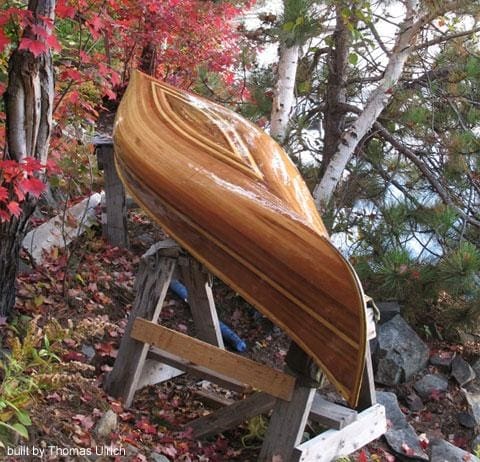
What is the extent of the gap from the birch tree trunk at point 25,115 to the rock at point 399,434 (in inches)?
93.5

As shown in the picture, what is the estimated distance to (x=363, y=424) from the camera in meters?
3.29

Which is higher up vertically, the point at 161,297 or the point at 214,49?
the point at 214,49

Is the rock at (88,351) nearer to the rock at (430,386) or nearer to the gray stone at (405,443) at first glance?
the gray stone at (405,443)

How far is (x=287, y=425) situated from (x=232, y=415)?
47 centimetres

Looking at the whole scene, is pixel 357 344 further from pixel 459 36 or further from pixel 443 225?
pixel 459 36

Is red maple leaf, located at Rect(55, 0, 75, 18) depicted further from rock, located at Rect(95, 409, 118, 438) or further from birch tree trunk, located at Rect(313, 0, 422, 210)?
birch tree trunk, located at Rect(313, 0, 422, 210)

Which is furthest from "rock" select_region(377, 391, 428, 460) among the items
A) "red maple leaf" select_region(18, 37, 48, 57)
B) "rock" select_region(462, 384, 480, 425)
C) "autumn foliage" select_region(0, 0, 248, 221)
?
"red maple leaf" select_region(18, 37, 48, 57)

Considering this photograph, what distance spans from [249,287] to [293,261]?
29cm

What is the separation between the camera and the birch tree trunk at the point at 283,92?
527cm

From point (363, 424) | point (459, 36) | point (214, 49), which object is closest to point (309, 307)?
point (363, 424)

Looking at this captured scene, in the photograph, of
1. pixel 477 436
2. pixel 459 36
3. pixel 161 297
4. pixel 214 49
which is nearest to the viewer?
pixel 161 297

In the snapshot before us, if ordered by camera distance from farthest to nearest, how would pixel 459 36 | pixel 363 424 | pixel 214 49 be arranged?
1. pixel 214 49
2. pixel 459 36
3. pixel 363 424

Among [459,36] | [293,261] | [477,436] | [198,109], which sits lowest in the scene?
[477,436]

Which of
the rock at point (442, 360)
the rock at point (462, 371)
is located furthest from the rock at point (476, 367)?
the rock at point (442, 360)
